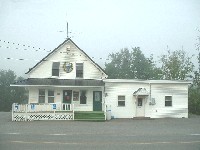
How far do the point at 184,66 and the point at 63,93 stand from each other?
27690 millimetres

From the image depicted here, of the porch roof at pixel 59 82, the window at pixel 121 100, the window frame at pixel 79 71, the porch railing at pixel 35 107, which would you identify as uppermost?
the window frame at pixel 79 71

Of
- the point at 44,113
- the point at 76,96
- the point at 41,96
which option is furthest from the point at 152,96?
the point at 41,96

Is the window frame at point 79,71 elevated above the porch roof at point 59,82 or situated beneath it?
elevated above

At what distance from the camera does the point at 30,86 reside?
26.5m

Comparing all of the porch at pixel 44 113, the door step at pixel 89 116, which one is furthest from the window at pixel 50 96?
the door step at pixel 89 116

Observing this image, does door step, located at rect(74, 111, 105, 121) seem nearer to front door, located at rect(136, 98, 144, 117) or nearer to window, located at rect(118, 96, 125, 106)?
window, located at rect(118, 96, 125, 106)

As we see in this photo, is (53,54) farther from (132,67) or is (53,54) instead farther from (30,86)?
(132,67)

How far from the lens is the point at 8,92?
8569 cm

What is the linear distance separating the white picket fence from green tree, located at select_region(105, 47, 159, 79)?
46.0 metres

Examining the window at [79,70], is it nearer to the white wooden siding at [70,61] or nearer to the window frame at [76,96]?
the white wooden siding at [70,61]

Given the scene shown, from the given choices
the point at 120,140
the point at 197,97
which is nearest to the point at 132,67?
the point at 197,97

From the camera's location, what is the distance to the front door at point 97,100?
28078 mm

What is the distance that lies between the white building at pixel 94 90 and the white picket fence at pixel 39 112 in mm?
2020

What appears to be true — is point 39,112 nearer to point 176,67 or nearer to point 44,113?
point 44,113
